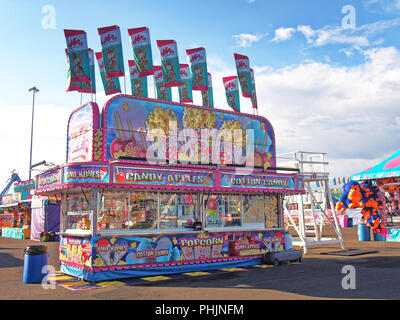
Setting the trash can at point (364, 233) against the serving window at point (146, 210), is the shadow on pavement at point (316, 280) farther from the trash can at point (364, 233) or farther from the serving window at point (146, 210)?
the trash can at point (364, 233)

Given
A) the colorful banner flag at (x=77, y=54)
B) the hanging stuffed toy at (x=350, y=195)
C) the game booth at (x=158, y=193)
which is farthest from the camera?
the hanging stuffed toy at (x=350, y=195)

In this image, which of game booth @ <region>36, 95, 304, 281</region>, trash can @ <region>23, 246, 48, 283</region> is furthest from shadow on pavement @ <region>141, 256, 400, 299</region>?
trash can @ <region>23, 246, 48, 283</region>

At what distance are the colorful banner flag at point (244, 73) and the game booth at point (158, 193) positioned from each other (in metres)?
2.18

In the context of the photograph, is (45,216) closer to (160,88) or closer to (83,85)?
(160,88)

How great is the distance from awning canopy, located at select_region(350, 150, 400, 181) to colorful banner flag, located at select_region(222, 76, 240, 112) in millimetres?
10433

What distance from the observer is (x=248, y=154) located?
49.2ft

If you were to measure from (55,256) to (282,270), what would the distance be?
10.3 meters

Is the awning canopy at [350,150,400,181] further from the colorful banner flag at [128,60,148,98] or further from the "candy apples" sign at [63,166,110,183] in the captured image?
the "candy apples" sign at [63,166,110,183]

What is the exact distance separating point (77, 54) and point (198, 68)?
186 inches

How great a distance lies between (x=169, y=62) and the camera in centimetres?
1432

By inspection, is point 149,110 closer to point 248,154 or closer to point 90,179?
point 90,179

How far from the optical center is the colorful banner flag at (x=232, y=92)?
16359mm

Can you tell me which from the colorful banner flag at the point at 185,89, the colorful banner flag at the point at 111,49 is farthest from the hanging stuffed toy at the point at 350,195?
the colorful banner flag at the point at 111,49

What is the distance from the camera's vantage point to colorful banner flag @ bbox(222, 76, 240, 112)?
16.4m
